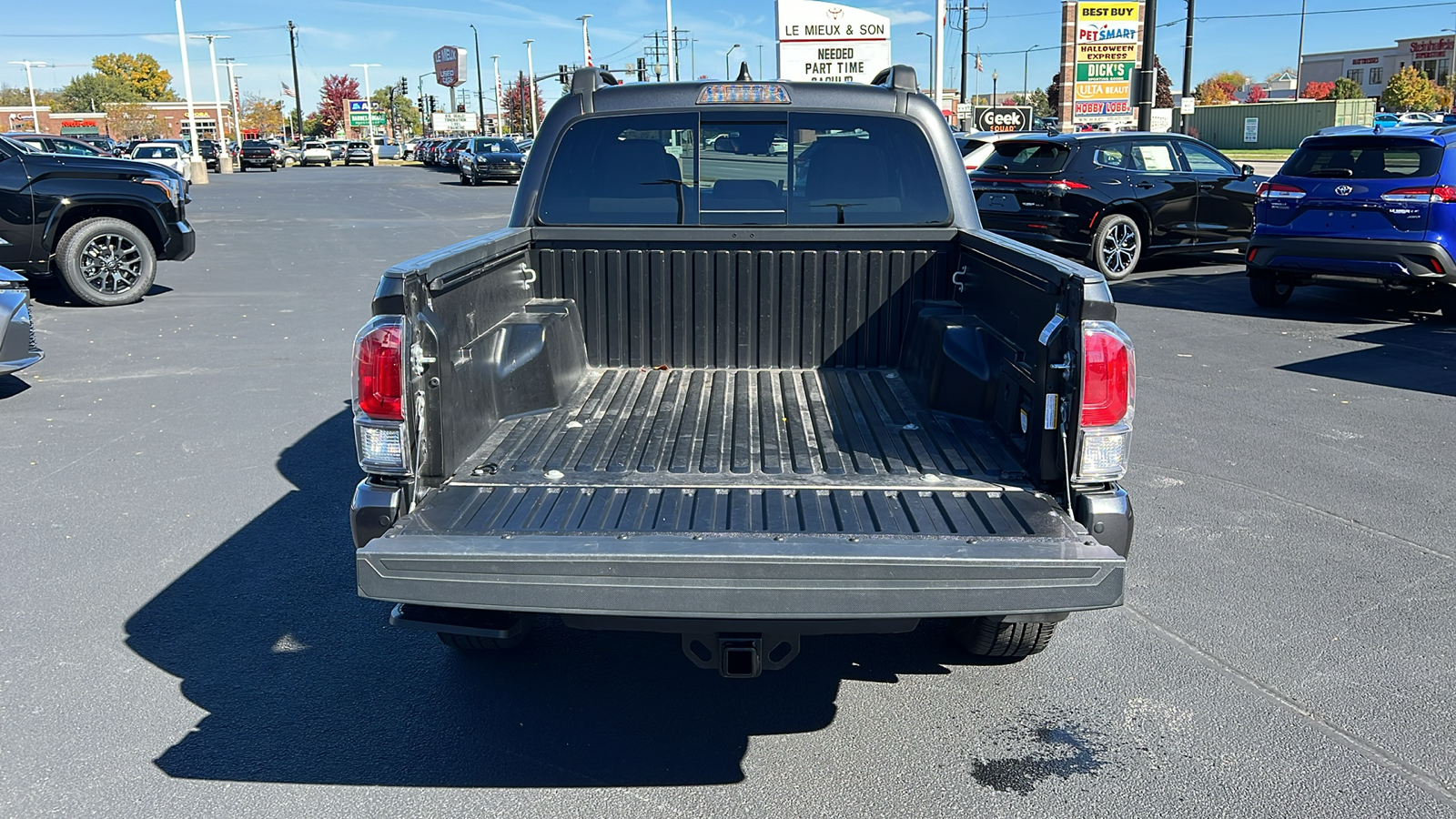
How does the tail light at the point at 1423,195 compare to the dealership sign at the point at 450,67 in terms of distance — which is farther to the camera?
the dealership sign at the point at 450,67

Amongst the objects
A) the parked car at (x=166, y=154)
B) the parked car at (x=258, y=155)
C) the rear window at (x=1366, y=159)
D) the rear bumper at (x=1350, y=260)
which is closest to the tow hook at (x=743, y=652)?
the rear bumper at (x=1350, y=260)

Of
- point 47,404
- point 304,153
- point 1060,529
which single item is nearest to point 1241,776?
point 1060,529

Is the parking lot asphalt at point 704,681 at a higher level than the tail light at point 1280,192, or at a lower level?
lower

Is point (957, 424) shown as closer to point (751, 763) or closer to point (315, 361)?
point (751, 763)

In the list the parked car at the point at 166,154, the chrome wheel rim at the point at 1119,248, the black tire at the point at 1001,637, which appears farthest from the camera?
the parked car at the point at 166,154

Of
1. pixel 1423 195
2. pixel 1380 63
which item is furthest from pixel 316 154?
pixel 1380 63

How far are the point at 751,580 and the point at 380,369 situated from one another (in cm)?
123

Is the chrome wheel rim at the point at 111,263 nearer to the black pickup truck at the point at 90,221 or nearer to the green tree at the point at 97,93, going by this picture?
the black pickup truck at the point at 90,221

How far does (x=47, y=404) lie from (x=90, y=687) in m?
4.73

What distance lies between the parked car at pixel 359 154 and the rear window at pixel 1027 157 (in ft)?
178

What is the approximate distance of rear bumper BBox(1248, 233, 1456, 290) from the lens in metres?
9.59

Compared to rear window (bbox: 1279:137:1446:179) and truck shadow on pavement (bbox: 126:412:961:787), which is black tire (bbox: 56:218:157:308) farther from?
rear window (bbox: 1279:137:1446:179)

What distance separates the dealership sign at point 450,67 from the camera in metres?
106

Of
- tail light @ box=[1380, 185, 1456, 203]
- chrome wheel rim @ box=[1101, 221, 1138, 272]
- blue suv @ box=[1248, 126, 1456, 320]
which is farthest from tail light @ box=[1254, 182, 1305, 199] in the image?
chrome wheel rim @ box=[1101, 221, 1138, 272]
